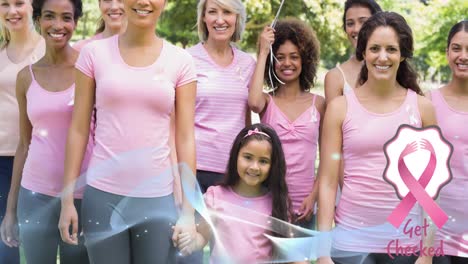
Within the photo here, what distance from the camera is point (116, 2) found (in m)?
3.23

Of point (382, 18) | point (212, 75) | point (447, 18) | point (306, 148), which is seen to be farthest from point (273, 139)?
point (447, 18)

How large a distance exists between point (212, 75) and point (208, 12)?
325 millimetres

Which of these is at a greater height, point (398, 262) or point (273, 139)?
point (273, 139)

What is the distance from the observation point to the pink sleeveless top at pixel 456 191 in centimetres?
254

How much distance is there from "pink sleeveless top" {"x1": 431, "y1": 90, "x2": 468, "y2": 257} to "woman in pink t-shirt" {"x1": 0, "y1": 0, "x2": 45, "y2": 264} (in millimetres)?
1861

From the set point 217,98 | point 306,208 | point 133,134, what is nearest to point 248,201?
point 306,208

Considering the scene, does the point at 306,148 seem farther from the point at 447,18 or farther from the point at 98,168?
the point at 447,18

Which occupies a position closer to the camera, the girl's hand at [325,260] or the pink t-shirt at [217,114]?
the girl's hand at [325,260]

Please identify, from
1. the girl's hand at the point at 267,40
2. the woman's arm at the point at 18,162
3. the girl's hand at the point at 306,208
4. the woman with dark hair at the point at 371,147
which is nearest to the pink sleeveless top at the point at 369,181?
the woman with dark hair at the point at 371,147

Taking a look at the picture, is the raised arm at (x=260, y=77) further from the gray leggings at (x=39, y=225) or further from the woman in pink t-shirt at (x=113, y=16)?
the gray leggings at (x=39, y=225)

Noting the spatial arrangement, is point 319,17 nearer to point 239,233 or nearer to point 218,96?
point 218,96

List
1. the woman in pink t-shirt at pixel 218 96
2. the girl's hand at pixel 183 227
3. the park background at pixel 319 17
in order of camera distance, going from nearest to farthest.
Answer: the girl's hand at pixel 183 227
the woman in pink t-shirt at pixel 218 96
the park background at pixel 319 17

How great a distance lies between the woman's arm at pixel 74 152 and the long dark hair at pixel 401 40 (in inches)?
42.5

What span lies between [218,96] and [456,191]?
1112mm
